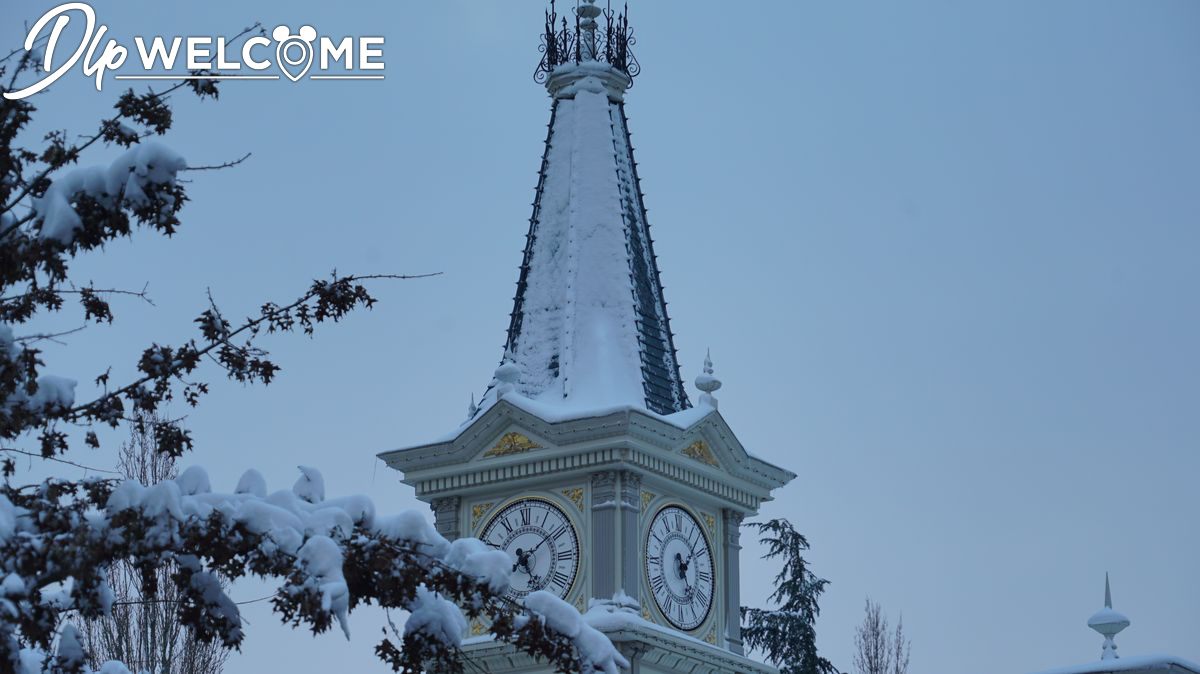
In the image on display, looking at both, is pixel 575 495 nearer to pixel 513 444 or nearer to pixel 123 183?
pixel 513 444

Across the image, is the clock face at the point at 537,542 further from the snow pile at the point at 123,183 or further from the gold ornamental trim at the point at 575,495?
the snow pile at the point at 123,183

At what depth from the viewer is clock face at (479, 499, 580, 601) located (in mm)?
34469

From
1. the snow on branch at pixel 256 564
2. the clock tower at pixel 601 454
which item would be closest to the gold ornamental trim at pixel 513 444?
the clock tower at pixel 601 454

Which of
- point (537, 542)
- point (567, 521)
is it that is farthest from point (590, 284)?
point (537, 542)

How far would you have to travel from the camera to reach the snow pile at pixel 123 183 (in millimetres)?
15898

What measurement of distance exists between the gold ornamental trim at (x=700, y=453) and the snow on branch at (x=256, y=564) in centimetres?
1854

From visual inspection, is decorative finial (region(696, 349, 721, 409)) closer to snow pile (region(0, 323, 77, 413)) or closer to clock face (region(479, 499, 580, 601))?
clock face (region(479, 499, 580, 601))

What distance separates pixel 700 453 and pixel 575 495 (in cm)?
222

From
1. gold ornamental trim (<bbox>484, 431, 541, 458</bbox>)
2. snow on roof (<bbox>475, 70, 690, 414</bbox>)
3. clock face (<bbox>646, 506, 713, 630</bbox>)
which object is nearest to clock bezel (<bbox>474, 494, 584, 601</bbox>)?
gold ornamental trim (<bbox>484, 431, 541, 458</bbox>)

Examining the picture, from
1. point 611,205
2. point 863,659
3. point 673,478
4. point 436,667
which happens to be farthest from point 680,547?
point 436,667

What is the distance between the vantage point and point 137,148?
16.0 metres

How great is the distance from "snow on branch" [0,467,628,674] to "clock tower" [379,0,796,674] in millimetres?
16864

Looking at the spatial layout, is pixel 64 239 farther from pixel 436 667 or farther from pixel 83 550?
pixel 436 667

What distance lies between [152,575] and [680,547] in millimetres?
20464
